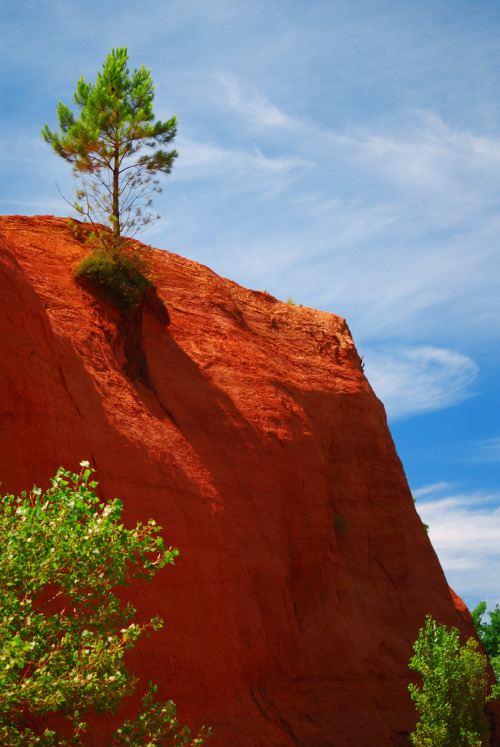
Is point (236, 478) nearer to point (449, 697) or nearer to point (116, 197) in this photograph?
point (449, 697)

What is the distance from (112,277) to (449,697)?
13214 millimetres

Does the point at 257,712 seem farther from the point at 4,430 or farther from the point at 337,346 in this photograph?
the point at 337,346

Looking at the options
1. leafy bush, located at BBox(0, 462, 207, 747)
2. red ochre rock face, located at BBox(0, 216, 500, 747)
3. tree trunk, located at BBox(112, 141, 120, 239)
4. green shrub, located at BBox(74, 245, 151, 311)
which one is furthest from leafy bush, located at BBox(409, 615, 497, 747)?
tree trunk, located at BBox(112, 141, 120, 239)

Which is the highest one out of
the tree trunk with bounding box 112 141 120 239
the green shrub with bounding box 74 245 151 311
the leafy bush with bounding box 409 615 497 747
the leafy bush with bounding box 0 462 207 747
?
the tree trunk with bounding box 112 141 120 239

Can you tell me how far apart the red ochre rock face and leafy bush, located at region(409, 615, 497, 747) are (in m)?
2.09

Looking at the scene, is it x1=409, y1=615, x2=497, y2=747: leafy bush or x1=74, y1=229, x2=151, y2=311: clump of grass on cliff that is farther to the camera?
x1=74, y1=229, x2=151, y2=311: clump of grass on cliff

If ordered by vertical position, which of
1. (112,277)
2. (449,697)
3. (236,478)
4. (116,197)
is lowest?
(449,697)

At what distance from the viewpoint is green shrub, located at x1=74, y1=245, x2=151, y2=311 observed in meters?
20.5

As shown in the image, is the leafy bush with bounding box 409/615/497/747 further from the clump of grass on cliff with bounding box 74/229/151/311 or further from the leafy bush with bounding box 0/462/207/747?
the leafy bush with bounding box 0/462/207/747

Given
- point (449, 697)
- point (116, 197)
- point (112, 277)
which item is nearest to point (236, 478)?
point (112, 277)

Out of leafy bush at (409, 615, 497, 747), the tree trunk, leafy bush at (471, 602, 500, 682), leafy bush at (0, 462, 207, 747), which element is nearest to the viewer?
leafy bush at (0, 462, 207, 747)

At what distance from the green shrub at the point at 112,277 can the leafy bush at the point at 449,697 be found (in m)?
11.4

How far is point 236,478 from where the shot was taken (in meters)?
20.0

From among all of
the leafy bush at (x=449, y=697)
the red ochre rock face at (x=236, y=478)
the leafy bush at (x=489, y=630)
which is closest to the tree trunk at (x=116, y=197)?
the red ochre rock face at (x=236, y=478)
